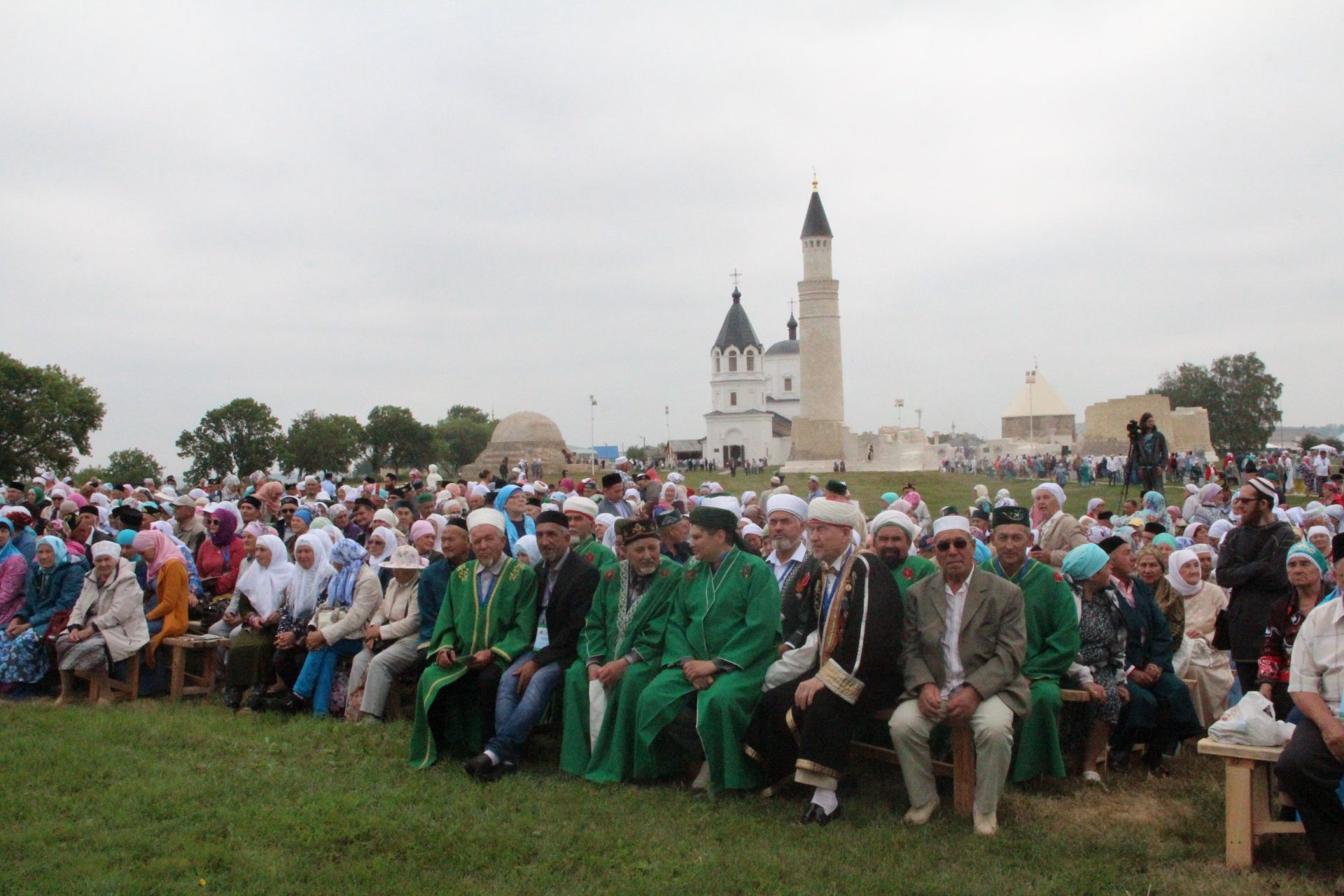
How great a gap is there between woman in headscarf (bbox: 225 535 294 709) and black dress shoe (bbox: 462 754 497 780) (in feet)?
8.38

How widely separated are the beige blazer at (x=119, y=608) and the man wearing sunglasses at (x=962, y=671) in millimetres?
5840

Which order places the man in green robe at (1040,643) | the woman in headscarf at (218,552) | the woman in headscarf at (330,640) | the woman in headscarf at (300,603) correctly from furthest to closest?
the woman in headscarf at (218,552), the woman in headscarf at (300,603), the woman in headscarf at (330,640), the man in green robe at (1040,643)

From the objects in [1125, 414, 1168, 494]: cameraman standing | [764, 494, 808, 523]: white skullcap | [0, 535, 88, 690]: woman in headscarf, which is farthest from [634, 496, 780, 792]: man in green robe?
[1125, 414, 1168, 494]: cameraman standing

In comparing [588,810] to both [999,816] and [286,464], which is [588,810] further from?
[286,464]

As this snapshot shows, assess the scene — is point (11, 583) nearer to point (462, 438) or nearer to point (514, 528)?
point (514, 528)

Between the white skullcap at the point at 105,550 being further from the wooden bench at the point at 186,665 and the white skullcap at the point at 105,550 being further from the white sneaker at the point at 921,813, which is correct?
the white sneaker at the point at 921,813

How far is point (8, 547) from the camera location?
8.60 metres

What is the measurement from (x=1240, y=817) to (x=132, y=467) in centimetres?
4629

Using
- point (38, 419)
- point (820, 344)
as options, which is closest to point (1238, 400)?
point (820, 344)

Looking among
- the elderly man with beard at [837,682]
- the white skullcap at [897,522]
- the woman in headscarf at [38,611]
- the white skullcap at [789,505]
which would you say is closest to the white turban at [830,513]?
the elderly man with beard at [837,682]

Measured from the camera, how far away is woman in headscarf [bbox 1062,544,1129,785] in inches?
229

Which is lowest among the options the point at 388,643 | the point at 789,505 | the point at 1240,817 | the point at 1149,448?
the point at 1240,817

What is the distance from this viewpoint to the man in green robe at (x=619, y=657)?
6.09 meters

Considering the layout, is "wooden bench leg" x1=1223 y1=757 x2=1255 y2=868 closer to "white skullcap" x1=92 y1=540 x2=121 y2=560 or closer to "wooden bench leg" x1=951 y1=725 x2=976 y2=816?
"wooden bench leg" x1=951 y1=725 x2=976 y2=816
